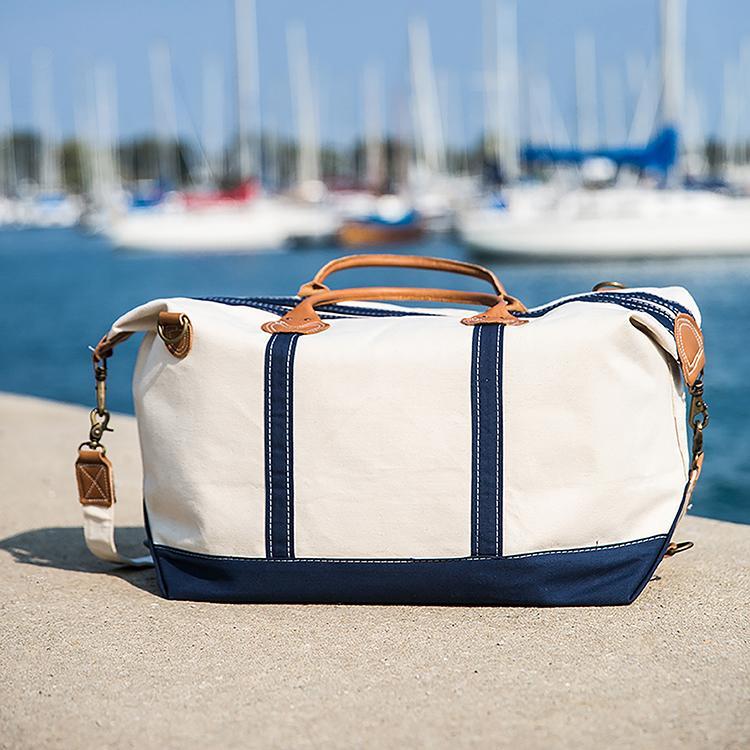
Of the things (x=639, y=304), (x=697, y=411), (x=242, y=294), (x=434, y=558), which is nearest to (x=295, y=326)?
(x=434, y=558)

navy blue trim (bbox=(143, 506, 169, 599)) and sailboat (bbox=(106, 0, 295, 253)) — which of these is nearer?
navy blue trim (bbox=(143, 506, 169, 599))

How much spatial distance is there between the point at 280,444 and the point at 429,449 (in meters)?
0.30

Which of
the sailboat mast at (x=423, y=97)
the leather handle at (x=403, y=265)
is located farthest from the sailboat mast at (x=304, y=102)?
the leather handle at (x=403, y=265)

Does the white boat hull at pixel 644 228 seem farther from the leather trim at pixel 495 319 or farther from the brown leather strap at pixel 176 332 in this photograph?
the brown leather strap at pixel 176 332

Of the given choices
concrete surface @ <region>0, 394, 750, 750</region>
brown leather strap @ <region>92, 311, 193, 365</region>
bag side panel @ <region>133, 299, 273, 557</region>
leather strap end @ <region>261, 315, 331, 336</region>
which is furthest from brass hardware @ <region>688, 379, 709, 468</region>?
brown leather strap @ <region>92, 311, 193, 365</region>

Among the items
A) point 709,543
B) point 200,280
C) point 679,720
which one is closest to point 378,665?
point 679,720

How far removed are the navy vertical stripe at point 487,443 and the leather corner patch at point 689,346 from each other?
347 mm

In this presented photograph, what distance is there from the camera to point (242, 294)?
900 inches

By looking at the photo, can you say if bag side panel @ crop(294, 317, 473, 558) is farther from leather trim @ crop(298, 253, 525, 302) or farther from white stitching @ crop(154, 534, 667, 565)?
leather trim @ crop(298, 253, 525, 302)

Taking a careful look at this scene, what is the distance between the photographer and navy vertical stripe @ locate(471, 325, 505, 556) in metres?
2.28

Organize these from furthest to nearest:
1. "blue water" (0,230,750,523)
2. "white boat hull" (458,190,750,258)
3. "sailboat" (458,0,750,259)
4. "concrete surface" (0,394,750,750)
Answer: "white boat hull" (458,190,750,258) < "sailboat" (458,0,750,259) < "blue water" (0,230,750,523) < "concrete surface" (0,394,750,750)

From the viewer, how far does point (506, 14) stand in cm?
3647

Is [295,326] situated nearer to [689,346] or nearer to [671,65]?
[689,346]

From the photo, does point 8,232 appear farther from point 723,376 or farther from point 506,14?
point 723,376
